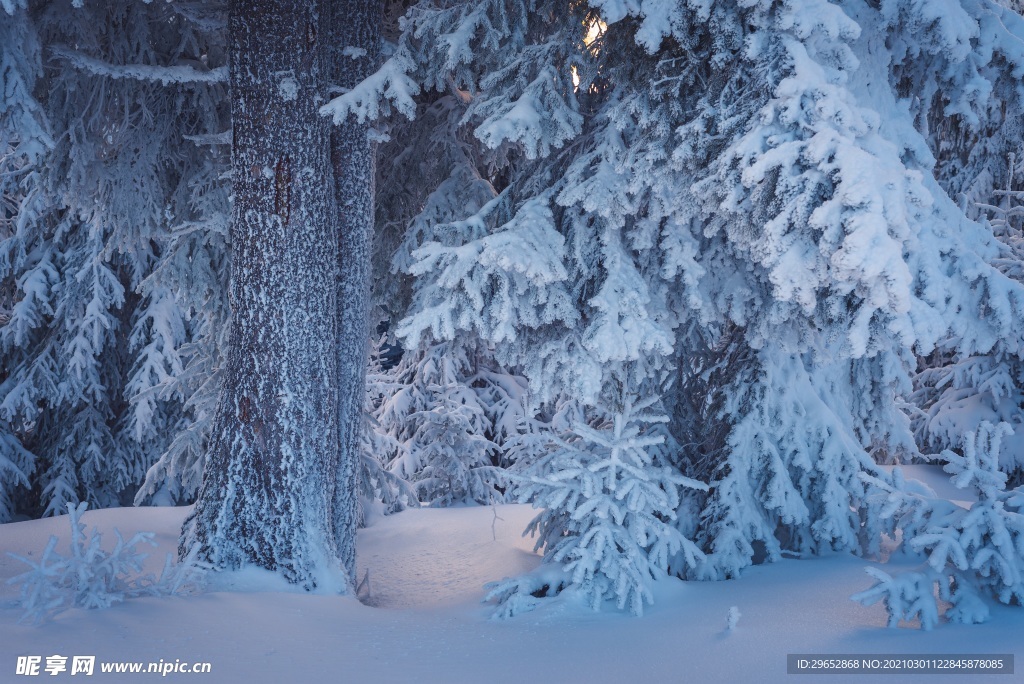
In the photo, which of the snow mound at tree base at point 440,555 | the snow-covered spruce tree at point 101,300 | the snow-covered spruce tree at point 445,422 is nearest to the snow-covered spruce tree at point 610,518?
the snow mound at tree base at point 440,555

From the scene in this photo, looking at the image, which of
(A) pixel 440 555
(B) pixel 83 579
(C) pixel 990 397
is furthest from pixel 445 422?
(C) pixel 990 397

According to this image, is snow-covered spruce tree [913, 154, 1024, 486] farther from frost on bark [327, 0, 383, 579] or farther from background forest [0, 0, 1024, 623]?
frost on bark [327, 0, 383, 579]

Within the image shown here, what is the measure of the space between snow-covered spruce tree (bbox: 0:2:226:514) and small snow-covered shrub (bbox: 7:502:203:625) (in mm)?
3871

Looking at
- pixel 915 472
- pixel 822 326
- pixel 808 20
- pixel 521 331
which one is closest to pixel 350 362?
pixel 521 331

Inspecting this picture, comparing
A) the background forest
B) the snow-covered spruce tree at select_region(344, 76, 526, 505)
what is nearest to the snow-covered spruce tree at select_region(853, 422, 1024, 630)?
the background forest

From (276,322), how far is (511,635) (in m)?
2.70

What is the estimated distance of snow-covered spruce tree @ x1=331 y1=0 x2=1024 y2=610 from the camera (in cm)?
371

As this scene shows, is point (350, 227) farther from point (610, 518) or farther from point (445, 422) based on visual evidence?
point (445, 422)

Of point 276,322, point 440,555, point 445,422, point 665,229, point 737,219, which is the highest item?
point 665,229

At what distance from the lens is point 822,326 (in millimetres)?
4234

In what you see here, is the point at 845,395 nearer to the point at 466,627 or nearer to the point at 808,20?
the point at 808,20

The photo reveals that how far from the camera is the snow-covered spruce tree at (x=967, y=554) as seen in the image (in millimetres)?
3543

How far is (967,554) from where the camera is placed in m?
3.70

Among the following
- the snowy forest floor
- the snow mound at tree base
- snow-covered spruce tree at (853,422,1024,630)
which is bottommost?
the snow mound at tree base
